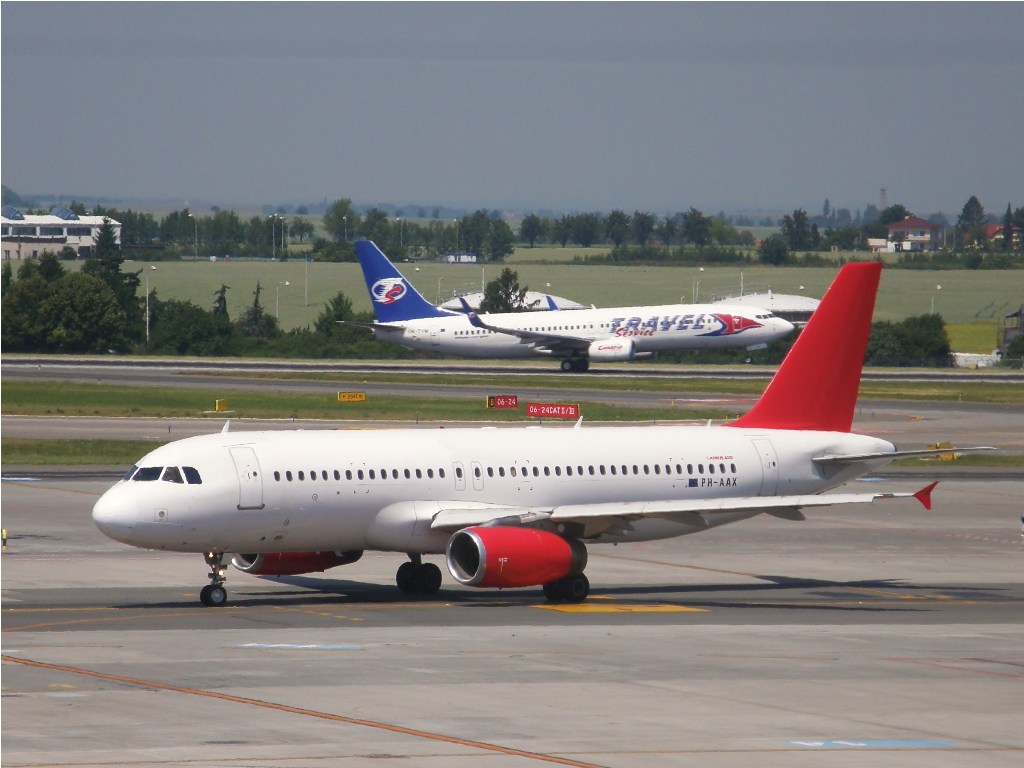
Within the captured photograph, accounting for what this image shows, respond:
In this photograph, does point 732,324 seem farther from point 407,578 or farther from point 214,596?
point 214,596

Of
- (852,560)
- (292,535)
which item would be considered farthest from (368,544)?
(852,560)

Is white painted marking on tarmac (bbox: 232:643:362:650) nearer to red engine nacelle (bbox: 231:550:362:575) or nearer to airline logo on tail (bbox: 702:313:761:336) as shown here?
red engine nacelle (bbox: 231:550:362:575)

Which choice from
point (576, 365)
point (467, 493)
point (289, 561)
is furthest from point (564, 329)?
point (289, 561)

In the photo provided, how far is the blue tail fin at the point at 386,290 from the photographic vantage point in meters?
134

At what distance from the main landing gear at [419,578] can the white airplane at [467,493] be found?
0.04 meters

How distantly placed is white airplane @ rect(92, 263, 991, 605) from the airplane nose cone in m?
0.03

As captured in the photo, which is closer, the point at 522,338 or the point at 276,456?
the point at 276,456

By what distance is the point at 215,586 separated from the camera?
121 ft

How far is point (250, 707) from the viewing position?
25.6m

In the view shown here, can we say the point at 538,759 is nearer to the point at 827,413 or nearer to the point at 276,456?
the point at 276,456

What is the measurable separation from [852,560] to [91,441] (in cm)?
4151

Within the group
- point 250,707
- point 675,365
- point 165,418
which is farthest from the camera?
point 675,365

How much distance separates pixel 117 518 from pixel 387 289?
99.8 m

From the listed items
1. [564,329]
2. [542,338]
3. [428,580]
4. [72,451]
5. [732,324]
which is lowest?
[72,451]
